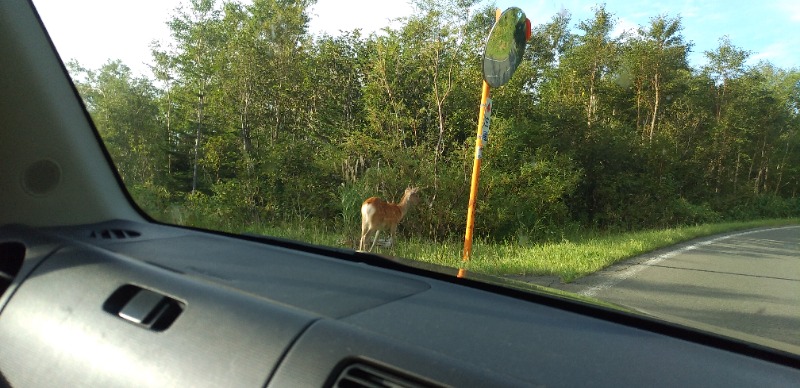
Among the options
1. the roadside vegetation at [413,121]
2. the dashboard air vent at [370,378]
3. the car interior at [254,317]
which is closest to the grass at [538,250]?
the roadside vegetation at [413,121]

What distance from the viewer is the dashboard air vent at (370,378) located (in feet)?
4.37

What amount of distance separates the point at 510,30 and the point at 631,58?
10.7 feet

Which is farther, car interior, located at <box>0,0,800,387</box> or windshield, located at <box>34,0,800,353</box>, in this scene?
windshield, located at <box>34,0,800,353</box>

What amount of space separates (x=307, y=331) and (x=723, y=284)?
17.2 feet

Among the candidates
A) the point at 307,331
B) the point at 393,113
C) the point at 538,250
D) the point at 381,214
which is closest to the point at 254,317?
the point at 307,331

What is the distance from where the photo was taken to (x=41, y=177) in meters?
2.94

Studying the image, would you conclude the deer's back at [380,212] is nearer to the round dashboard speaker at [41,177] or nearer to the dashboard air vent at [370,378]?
the round dashboard speaker at [41,177]

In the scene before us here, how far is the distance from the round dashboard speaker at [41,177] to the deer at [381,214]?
7.13 feet

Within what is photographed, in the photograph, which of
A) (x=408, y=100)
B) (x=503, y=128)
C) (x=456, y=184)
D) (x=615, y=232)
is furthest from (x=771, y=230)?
(x=408, y=100)

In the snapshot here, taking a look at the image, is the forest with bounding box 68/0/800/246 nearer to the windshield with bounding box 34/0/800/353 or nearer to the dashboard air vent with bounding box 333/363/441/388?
the windshield with bounding box 34/0/800/353

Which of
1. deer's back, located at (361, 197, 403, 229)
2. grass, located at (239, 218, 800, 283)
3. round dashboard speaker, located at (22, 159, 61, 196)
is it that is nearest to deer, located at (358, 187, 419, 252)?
deer's back, located at (361, 197, 403, 229)

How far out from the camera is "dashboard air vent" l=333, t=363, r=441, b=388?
133cm

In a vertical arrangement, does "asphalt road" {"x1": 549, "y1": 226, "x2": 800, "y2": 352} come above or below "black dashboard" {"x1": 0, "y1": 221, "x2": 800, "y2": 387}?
below

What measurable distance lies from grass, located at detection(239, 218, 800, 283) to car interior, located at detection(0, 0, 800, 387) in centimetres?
106
